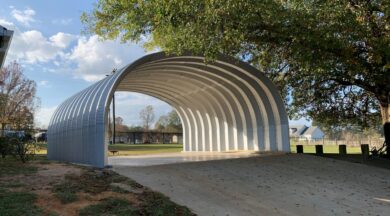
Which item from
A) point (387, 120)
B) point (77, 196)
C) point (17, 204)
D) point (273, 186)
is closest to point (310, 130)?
point (387, 120)

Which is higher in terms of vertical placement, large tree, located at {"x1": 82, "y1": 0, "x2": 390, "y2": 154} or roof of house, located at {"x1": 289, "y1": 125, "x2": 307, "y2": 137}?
large tree, located at {"x1": 82, "y1": 0, "x2": 390, "y2": 154}

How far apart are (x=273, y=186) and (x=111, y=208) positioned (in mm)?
5055

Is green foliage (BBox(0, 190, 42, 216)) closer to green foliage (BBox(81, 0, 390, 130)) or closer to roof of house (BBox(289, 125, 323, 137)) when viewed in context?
green foliage (BBox(81, 0, 390, 130))

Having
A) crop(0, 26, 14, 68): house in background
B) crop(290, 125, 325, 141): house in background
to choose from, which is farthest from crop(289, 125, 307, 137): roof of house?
crop(0, 26, 14, 68): house in background

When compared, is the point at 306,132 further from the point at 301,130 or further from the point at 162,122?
the point at 162,122

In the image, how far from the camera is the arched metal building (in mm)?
14492

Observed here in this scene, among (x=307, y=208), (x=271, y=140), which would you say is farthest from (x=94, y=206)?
(x=271, y=140)

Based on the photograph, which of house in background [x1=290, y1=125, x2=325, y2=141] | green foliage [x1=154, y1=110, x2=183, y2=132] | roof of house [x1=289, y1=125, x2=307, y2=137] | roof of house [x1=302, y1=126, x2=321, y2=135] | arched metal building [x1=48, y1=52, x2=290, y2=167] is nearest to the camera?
arched metal building [x1=48, y1=52, x2=290, y2=167]

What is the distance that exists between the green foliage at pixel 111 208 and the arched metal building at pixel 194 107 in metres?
5.51

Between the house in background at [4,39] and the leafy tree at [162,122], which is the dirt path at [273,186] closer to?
the house in background at [4,39]

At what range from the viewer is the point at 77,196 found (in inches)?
327

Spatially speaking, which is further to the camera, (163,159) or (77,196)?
(163,159)

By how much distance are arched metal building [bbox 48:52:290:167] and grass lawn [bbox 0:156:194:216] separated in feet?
10.2

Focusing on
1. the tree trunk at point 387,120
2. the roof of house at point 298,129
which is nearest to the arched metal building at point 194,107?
the tree trunk at point 387,120
